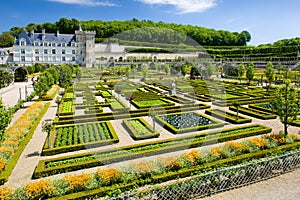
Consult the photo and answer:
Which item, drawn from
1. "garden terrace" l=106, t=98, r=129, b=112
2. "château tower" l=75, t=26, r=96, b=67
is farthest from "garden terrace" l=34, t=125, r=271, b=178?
"château tower" l=75, t=26, r=96, b=67

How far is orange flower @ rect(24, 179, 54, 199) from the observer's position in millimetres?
7121

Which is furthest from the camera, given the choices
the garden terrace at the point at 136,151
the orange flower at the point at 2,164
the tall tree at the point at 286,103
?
the tall tree at the point at 286,103

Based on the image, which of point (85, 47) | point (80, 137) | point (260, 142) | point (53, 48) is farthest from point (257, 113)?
point (53, 48)

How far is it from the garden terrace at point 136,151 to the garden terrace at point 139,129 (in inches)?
40.8

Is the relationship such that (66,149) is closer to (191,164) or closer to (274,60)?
(191,164)

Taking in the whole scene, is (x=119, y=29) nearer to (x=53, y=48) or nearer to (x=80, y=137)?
(x=53, y=48)

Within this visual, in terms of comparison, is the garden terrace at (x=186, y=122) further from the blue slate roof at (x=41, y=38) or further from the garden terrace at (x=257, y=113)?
the blue slate roof at (x=41, y=38)

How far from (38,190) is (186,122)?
10.4m

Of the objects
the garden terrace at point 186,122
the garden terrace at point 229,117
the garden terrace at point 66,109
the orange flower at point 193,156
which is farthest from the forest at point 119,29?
the orange flower at point 193,156

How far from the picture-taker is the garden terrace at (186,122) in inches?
553

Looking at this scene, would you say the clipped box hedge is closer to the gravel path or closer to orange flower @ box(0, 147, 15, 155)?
the gravel path

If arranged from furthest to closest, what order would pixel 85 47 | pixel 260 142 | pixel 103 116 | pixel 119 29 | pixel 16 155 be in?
pixel 119 29 → pixel 85 47 → pixel 103 116 → pixel 260 142 → pixel 16 155

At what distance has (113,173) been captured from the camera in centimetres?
818

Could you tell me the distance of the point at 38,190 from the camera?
7.19 meters
